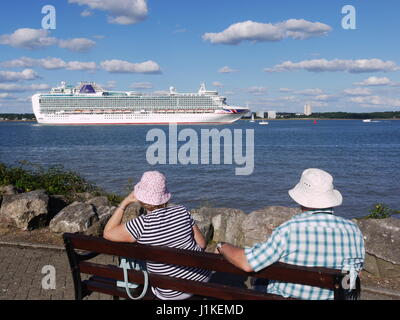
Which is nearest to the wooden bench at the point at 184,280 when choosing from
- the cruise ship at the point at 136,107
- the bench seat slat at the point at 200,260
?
the bench seat slat at the point at 200,260

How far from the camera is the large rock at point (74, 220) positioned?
5066 mm

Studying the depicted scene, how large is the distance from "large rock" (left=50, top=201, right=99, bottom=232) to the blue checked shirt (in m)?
3.33

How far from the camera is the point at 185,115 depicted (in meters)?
68.4

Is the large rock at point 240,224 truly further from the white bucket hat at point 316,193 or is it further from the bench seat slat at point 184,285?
the white bucket hat at point 316,193

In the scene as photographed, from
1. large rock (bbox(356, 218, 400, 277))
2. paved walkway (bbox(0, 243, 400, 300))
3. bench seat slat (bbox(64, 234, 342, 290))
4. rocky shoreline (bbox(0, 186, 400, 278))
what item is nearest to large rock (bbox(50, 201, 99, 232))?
rocky shoreline (bbox(0, 186, 400, 278))

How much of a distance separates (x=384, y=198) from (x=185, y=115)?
5885 cm

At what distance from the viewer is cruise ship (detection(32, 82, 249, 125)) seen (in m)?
68.2

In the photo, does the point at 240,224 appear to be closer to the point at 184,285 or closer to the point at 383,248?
the point at 383,248

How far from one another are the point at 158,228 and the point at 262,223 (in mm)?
2272

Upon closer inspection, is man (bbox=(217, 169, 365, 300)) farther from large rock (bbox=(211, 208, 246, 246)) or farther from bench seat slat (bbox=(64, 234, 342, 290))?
large rock (bbox=(211, 208, 246, 246))

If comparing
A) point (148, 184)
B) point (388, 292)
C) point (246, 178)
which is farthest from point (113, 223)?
point (246, 178)

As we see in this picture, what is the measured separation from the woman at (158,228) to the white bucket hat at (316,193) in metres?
0.79

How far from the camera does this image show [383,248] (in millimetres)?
4031
